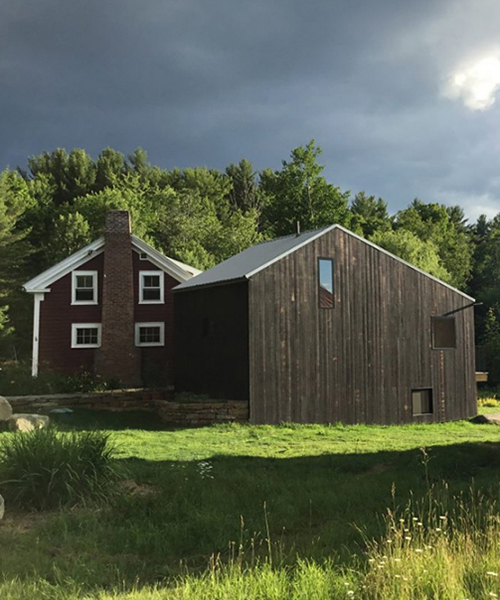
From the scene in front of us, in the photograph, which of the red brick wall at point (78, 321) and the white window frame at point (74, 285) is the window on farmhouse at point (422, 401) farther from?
the white window frame at point (74, 285)

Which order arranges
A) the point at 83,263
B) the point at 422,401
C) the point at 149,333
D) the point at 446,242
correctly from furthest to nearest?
the point at 446,242 → the point at 149,333 → the point at 83,263 → the point at 422,401

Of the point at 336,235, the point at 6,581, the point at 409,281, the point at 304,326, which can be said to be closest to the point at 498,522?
the point at 6,581

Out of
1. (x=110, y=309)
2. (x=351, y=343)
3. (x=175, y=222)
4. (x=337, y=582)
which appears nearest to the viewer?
(x=337, y=582)

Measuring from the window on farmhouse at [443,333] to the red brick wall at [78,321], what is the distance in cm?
1123

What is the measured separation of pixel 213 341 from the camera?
63.3ft

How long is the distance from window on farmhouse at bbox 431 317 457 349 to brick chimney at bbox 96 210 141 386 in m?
11.9

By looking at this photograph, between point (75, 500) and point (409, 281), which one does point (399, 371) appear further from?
point (75, 500)

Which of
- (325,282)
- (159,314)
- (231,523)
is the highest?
(325,282)

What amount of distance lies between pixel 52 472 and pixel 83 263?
67.9 ft

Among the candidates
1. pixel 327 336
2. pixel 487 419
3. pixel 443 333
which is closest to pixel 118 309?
pixel 327 336

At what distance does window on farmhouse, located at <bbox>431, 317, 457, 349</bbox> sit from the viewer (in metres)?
20.9

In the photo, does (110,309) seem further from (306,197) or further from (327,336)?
(306,197)

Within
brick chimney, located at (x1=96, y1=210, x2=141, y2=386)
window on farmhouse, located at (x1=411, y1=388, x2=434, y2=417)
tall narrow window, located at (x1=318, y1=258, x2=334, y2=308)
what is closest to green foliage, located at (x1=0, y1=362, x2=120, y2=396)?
brick chimney, located at (x1=96, y1=210, x2=141, y2=386)

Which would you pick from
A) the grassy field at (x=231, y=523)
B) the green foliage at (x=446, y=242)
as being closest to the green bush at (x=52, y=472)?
the grassy field at (x=231, y=523)
